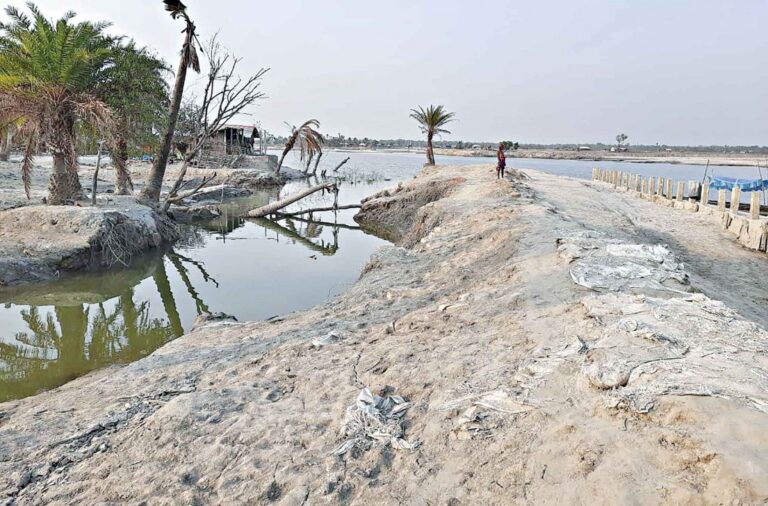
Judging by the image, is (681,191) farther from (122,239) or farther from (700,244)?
(122,239)

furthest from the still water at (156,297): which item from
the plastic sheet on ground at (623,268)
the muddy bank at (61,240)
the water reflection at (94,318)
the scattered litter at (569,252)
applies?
the plastic sheet on ground at (623,268)

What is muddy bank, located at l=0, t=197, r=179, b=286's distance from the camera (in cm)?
955

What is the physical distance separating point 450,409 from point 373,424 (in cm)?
52

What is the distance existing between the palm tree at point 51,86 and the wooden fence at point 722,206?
15.3 meters

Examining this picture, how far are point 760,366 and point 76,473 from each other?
4.36 m

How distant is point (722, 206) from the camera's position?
48.5 feet

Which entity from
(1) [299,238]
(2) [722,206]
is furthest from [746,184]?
(1) [299,238]

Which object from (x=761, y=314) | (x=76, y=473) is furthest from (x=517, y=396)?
(x=761, y=314)

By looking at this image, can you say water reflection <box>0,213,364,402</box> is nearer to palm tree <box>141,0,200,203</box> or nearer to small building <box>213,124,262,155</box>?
palm tree <box>141,0,200,203</box>

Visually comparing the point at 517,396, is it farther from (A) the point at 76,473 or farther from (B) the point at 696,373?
(A) the point at 76,473

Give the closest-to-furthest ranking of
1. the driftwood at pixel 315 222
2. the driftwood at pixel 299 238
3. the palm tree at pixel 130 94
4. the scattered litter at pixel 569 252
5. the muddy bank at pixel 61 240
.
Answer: the scattered litter at pixel 569 252, the muddy bank at pixel 61 240, the palm tree at pixel 130 94, the driftwood at pixel 299 238, the driftwood at pixel 315 222

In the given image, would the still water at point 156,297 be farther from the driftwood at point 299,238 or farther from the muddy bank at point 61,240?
the muddy bank at point 61,240

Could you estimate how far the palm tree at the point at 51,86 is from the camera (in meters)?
11.2

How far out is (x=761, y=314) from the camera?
22.1 ft
